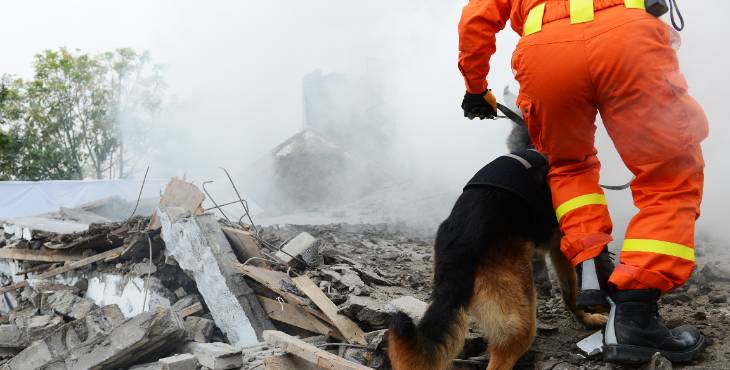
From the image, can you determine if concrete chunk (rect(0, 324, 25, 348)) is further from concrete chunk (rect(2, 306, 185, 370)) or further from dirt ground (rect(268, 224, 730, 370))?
dirt ground (rect(268, 224, 730, 370))

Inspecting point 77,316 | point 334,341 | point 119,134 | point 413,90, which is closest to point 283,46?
point 119,134

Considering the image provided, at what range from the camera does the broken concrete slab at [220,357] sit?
2496 mm

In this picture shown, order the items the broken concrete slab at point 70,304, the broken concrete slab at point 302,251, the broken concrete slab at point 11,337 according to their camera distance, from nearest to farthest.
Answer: the broken concrete slab at point 302,251, the broken concrete slab at point 11,337, the broken concrete slab at point 70,304

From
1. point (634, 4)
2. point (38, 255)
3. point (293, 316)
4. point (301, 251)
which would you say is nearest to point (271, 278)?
point (293, 316)

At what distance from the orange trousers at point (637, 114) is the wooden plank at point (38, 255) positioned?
435 centimetres

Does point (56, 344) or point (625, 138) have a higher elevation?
point (625, 138)

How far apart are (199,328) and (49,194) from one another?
965 centimetres

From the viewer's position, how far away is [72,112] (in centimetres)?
1978

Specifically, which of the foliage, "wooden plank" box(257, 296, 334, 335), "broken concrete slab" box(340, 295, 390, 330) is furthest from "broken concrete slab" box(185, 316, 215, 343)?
the foliage

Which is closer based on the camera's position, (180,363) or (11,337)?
(180,363)

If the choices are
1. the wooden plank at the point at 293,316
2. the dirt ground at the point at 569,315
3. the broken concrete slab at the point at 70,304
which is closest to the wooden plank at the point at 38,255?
the broken concrete slab at the point at 70,304

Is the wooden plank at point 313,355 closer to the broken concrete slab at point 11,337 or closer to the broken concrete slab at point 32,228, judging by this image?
the broken concrete slab at point 11,337

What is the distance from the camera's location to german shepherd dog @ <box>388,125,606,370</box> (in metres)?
1.87

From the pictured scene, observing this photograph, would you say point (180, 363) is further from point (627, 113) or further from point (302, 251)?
point (627, 113)
